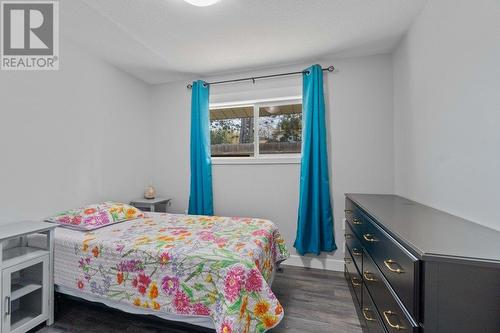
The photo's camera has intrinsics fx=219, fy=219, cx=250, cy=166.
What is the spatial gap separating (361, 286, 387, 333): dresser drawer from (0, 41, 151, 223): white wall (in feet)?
9.35

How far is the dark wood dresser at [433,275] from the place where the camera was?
28.4 inches

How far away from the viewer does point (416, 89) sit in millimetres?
1954

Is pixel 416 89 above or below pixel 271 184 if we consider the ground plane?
above

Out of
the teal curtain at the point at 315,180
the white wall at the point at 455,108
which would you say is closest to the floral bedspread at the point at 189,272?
the teal curtain at the point at 315,180

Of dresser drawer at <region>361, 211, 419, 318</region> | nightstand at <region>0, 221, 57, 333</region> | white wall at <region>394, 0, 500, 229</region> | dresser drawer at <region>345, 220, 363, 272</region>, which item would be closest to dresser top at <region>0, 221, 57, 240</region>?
nightstand at <region>0, 221, 57, 333</region>

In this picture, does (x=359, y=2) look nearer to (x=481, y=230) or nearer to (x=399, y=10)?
(x=399, y=10)

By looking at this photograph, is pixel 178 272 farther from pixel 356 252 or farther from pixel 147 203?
pixel 147 203

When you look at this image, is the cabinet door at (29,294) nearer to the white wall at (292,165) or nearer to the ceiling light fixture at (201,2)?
the white wall at (292,165)

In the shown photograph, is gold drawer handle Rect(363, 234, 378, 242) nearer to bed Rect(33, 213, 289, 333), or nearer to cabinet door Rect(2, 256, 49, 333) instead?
bed Rect(33, 213, 289, 333)

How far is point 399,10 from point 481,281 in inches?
83.2

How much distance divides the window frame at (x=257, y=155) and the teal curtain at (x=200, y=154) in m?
0.19

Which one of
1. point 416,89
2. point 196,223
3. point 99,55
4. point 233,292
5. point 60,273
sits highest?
point 99,55

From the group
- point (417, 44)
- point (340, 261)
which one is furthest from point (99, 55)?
point (340, 261)

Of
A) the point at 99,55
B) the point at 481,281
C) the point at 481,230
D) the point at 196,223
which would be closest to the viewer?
the point at 481,281
